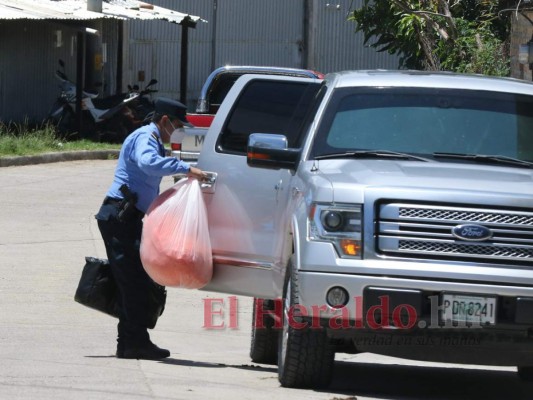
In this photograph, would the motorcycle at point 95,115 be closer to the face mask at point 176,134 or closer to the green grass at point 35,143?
the green grass at point 35,143

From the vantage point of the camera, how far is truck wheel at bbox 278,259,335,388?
23.4 feet

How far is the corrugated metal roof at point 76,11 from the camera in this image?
2391cm

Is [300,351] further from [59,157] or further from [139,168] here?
[59,157]

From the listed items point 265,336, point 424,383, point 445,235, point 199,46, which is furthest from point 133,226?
point 199,46

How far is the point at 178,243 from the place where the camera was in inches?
321

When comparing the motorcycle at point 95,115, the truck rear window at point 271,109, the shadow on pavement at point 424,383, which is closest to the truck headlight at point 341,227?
the shadow on pavement at point 424,383

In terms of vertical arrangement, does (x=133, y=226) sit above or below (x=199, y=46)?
below

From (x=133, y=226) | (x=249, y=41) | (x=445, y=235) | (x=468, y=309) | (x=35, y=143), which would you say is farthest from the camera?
(x=249, y=41)

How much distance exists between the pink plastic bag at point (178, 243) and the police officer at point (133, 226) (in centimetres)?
28

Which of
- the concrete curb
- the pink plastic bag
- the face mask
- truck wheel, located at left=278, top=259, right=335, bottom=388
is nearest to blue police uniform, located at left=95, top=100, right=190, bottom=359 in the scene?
the face mask

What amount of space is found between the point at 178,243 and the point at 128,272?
575 mm

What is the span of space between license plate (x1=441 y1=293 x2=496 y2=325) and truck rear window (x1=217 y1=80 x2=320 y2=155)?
2.37 m

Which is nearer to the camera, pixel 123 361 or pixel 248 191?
pixel 248 191

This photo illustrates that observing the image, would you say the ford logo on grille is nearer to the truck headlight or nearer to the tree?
the truck headlight
